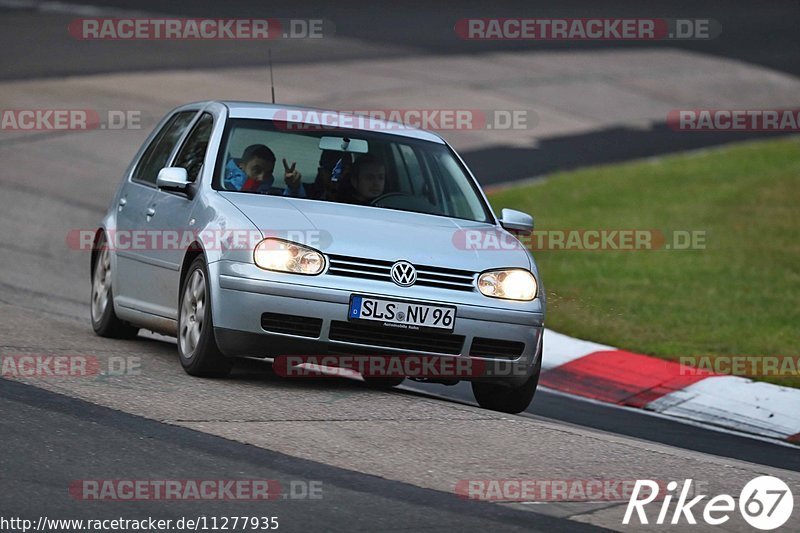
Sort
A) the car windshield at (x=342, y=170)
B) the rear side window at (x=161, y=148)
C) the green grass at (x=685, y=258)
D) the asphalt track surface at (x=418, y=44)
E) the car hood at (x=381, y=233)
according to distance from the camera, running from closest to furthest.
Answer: the car hood at (x=381, y=233) < the car windshield at (x=342, y=170) < the rear side window at (x=161, y=148) < the green grass at (x=685, y=258) < the asphalt track surface at (x=418, y=44)

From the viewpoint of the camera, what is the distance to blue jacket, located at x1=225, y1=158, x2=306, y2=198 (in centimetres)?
884

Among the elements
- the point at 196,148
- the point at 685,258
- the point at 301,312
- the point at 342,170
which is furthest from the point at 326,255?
the point at 685,258

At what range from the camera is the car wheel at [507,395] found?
873 centimetres

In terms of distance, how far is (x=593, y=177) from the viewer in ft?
67.2

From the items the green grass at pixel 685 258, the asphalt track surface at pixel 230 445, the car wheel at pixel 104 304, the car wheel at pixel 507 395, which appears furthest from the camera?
the green grass at pixel 685 258

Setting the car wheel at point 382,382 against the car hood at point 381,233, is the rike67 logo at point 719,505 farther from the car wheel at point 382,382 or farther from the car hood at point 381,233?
the car wheel at point 382,382

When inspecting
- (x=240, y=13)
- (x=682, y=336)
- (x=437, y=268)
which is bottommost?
(x=682, y=336)

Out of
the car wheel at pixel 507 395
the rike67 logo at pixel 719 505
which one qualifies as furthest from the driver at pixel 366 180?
the rike67 logo at pixel 719 505

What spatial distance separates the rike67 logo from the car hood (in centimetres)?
195

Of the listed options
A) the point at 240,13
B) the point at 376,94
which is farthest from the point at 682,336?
the point at 240,13

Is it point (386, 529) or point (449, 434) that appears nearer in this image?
point (386, 529)

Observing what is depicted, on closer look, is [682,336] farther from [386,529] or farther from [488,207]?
[386,529]

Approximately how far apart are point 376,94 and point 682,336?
12.5 metres

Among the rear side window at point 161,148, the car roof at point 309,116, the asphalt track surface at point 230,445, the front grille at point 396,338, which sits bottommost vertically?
the asphalt track surface at point 230,445
